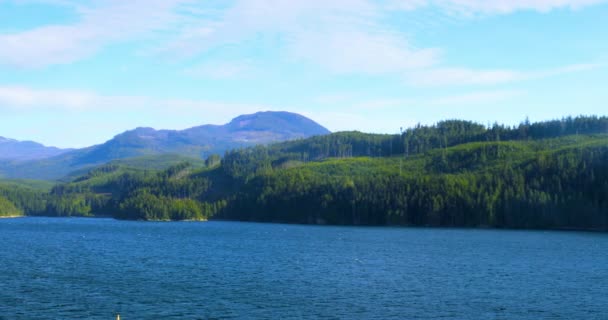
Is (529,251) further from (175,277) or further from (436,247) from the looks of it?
(175,277)

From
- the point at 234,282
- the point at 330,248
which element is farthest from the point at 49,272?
the point at 330,248

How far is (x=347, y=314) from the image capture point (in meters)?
55.2

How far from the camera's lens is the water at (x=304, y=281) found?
56625mm

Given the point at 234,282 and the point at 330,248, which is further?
the point at 330,248

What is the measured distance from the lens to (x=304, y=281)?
244 feet

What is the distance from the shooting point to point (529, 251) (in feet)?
367

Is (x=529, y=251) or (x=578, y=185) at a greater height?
(x=578, y=185)

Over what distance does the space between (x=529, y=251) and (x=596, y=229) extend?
71.9m

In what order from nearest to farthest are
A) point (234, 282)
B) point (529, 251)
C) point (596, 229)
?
point (234, 282), point (529, 251), point (596, 229)

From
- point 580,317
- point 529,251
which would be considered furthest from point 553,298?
point 529,251

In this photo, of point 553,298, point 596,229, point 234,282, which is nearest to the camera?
point 553,298

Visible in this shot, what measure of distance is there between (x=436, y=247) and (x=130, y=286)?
220ft

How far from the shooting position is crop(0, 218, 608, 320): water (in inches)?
2229

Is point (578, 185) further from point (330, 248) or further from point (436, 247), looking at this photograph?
point (330, 248)
